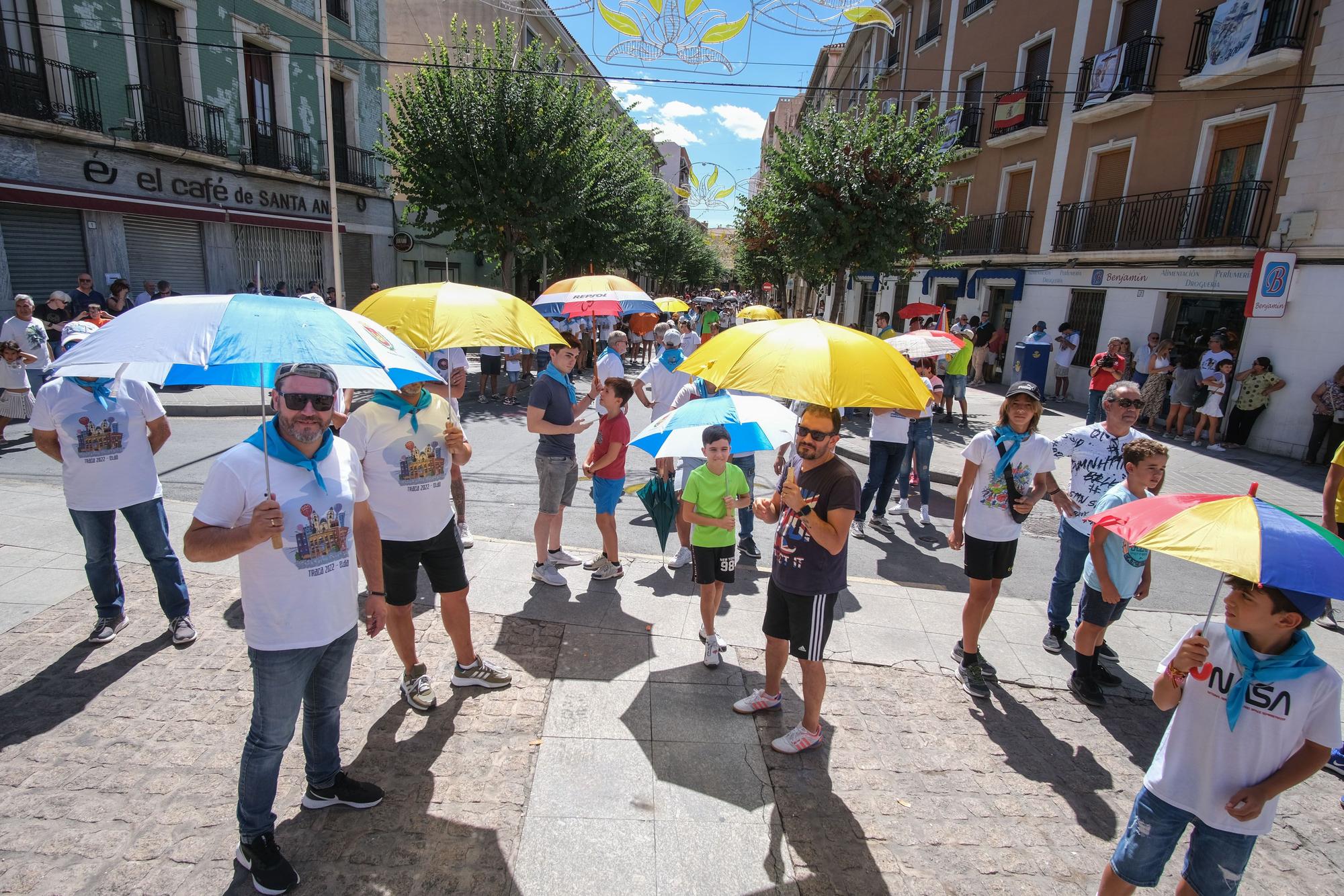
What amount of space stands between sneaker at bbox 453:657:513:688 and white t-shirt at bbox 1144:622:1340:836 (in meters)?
3.03

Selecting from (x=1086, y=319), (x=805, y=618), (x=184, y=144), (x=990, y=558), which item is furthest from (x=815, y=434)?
(x=184, y=144)

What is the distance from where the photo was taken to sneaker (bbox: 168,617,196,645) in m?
4.07

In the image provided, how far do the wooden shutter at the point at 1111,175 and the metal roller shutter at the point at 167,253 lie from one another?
21901 millimetres

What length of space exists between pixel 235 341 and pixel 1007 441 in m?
3.97

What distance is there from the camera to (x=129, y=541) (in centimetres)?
564

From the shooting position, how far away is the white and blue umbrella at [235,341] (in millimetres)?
2203

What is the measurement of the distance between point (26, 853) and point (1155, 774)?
4.15m

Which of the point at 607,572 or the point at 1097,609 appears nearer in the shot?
the point at 1097,609

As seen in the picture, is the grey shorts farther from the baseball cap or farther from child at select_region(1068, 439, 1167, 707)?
child at select_region(1068, 439, 1167, 707)

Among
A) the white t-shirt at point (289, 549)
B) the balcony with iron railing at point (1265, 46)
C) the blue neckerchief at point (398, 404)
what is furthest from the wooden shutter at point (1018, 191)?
the white t-shirt at point (289, 549)

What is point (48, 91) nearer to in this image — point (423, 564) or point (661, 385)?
point (661, 385)

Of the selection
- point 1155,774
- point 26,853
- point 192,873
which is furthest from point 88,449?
point 1155,774

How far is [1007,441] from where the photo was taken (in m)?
4.16

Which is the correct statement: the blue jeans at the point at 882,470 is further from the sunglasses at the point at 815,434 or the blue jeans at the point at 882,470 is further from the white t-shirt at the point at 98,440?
the white t-shirt at the point at 98,440
